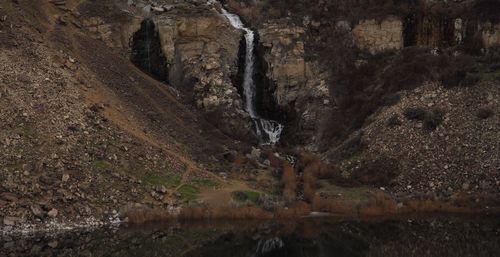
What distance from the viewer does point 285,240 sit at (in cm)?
2762

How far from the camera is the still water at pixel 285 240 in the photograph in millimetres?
24812

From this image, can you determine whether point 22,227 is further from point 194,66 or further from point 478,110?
point 478,110

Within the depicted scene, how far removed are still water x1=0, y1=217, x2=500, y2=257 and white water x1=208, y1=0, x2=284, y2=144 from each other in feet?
42.4

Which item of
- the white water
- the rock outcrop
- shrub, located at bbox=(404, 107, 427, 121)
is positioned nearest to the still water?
shrub, located at bbox=(404, 107, 427, 121)

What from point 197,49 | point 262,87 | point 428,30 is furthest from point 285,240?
point 428,30

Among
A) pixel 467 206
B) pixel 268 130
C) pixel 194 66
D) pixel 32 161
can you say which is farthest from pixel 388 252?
pixel 194 66

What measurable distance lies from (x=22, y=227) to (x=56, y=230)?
1447 mm

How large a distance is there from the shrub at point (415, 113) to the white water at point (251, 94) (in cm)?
964

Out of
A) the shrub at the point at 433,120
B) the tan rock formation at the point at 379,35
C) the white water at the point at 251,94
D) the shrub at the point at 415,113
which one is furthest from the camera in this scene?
the tan rock formation at the point at 379,35

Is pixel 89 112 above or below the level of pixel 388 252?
above

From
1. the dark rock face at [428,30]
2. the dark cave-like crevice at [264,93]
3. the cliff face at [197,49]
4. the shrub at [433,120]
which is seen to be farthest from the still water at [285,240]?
the dark rock face at [428,30]

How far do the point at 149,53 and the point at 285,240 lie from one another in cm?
2341

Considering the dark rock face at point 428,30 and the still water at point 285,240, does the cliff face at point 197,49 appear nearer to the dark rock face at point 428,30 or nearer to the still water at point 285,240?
the dark rock face at point 428,30

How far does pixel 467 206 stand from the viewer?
31.8m
